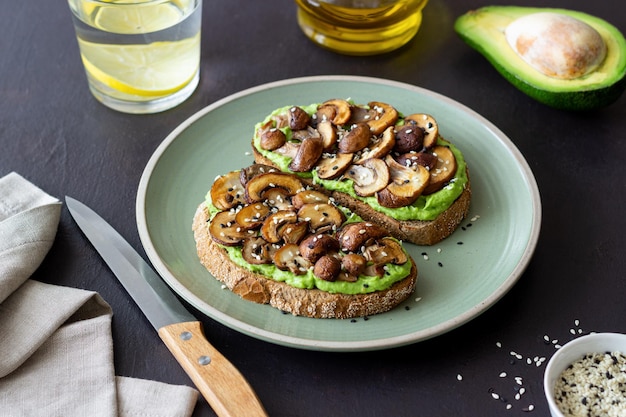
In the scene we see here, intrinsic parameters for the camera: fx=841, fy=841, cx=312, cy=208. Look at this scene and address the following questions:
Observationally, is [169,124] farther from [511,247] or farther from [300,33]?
[511,247]

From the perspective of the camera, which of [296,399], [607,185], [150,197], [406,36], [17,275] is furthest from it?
[406,36]

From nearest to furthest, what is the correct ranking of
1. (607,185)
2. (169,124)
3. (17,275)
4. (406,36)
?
(17,275), (607,185), (169,124), (406,36)

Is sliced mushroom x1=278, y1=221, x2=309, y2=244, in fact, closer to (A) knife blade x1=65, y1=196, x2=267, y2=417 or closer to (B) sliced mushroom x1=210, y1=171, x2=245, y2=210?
(B) sliced mushroom x1=210, y1=171, x2=245, y2=210

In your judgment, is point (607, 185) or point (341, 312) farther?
point (607, 185)

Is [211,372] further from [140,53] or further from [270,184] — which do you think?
[140,53]

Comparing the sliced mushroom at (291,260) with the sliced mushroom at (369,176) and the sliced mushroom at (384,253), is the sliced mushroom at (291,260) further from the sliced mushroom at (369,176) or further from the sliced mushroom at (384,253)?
the sliced mushroom at (369,176)

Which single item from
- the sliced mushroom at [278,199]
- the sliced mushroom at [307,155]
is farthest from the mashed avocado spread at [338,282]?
the sliced mushroom at [307,155]

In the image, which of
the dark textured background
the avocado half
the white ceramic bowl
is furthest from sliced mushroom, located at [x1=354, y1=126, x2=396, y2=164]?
the white ceramic bowl

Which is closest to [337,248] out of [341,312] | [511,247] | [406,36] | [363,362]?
[341,312]
